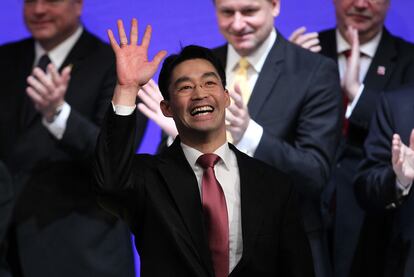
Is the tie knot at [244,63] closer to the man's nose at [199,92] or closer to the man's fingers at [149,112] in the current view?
the man's fingers at [149,112]

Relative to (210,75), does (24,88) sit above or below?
below

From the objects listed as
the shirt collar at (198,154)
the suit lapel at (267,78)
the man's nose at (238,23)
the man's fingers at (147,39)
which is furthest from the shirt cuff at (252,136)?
the man's fingers at (147,39)

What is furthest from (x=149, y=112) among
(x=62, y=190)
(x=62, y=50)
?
(x=62, y=50)

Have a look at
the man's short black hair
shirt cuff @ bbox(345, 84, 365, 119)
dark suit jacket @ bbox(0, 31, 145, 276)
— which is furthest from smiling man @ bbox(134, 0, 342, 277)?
the man's short black hair

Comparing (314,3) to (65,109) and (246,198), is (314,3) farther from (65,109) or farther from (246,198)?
(246,198)

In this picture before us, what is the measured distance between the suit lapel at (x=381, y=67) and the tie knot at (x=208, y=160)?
4.59 ft

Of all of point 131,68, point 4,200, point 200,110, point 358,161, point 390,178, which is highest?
point 131,68

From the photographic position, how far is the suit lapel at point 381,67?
3.98 meters

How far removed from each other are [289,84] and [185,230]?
1.11 metres

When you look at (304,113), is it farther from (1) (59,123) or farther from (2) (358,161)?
(1) (59,123)

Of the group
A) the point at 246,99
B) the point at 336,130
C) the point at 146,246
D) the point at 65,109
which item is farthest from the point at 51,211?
the point at 146,246

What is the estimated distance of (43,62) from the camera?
4.16m

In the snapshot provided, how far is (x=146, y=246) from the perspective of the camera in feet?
8.79

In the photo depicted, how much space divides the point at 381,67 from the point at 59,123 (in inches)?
47.7
